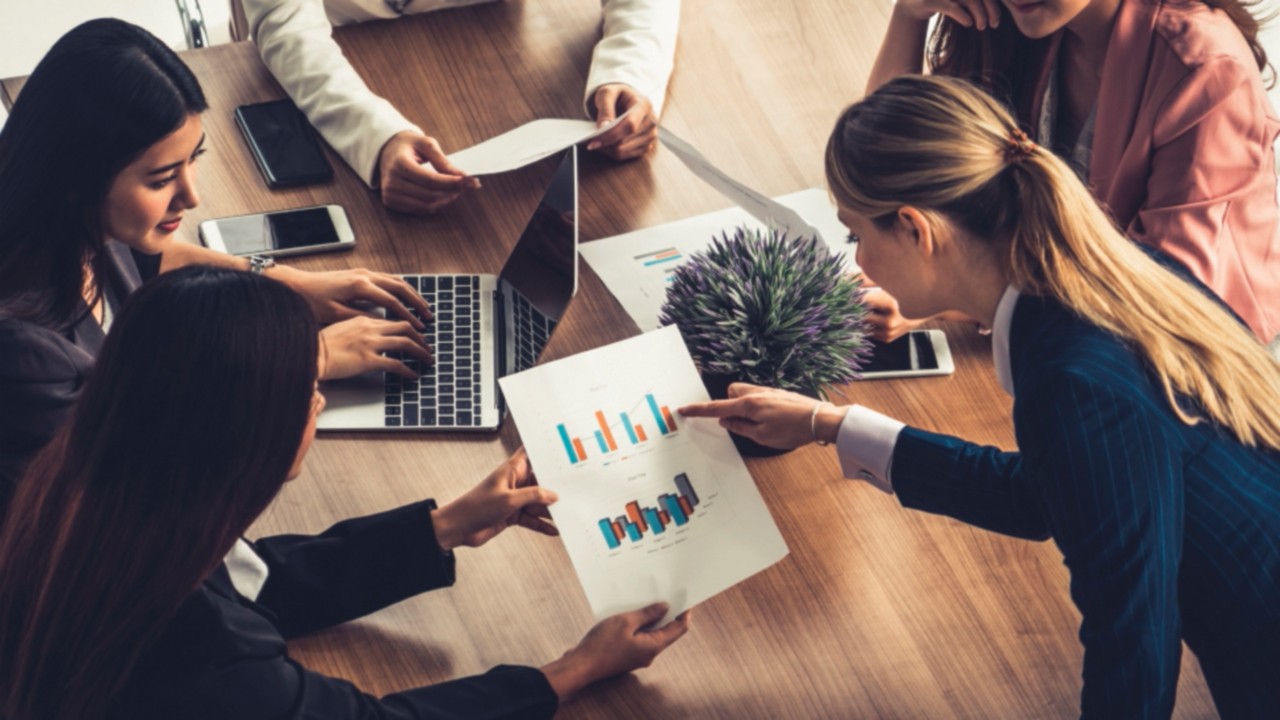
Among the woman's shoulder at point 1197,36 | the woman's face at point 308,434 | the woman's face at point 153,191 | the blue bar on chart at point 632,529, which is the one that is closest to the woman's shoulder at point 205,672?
the woman's face at point 308,434

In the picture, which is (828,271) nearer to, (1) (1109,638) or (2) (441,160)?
(1) (1109,638)

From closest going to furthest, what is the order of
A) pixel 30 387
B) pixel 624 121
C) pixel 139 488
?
1. pixel 139 488
2. pixel 30 387
3. pixel 624 121

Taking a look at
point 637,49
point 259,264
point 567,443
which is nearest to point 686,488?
point 567,443

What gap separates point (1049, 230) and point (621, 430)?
463 mm

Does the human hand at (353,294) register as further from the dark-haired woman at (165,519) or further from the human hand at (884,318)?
the human hand at (884,318)

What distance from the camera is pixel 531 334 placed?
1436 mm

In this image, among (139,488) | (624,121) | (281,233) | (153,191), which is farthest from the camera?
(624,121)

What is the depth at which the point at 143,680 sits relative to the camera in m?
0.99

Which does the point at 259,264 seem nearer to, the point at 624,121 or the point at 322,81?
the point at 322,81

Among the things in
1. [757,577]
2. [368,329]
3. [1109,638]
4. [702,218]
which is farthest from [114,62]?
[1109,638]

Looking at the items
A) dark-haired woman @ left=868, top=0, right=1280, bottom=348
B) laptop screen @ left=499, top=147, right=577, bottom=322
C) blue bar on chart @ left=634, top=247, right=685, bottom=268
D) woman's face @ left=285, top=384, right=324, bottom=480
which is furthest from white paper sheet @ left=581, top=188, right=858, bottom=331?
woman's face @ left=285, top=384, right=324, bottom=480

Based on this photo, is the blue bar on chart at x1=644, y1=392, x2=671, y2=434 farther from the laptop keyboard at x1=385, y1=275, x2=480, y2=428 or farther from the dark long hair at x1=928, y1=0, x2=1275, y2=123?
the dark long hair at x1=928, y1=0, x2=1275, y2=123

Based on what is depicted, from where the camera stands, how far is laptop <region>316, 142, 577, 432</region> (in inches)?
54.2

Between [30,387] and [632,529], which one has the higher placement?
[30,387]
